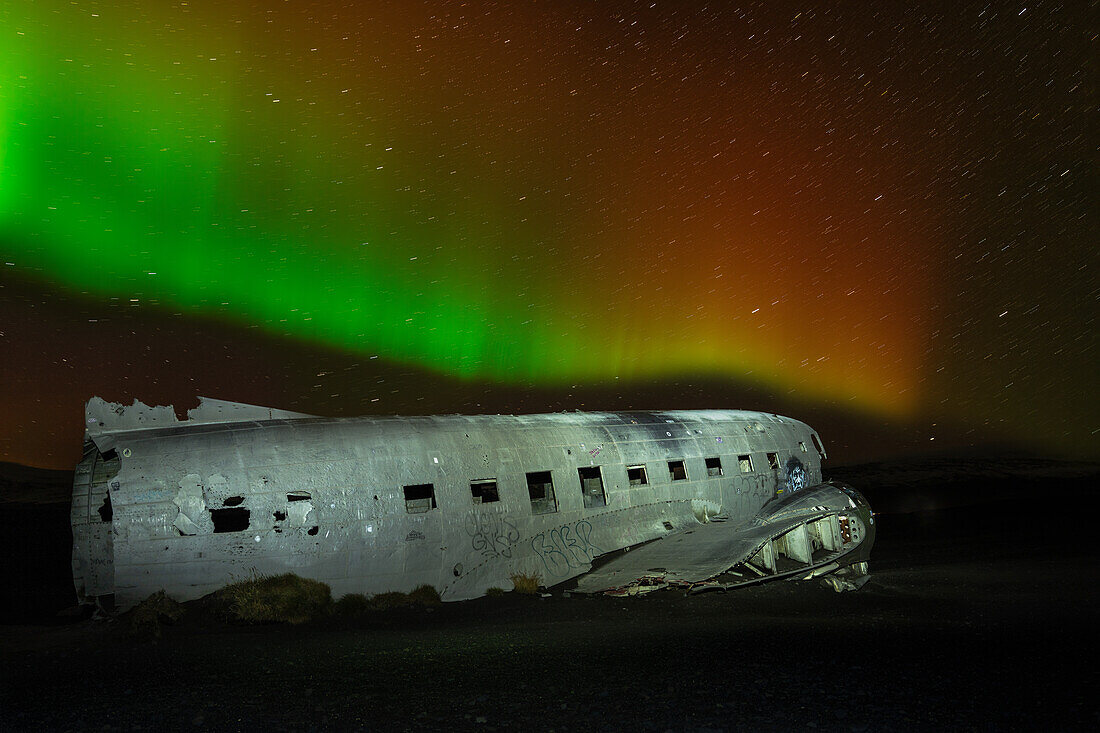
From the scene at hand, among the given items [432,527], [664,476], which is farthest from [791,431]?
[432,527]

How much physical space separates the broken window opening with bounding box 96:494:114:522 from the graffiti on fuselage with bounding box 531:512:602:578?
9.17m

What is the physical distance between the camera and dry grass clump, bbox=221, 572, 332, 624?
47.7ft

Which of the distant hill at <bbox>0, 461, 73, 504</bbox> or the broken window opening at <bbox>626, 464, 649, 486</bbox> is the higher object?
the distant hill at <bbox>0, 461, 73, 504</bbox>

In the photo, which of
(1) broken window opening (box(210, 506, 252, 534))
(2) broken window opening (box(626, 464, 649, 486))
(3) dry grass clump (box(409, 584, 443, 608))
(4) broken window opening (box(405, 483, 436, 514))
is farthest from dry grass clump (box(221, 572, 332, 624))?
(2) broken window opening (box(626, 464, 649, 486))

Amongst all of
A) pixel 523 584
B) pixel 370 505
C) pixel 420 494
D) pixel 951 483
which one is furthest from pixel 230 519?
pixel 951 483

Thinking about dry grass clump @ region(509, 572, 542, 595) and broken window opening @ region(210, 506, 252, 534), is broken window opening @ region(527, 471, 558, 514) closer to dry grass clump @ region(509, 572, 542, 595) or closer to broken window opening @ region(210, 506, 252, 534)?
dry grass clump @ region(509, 572, 542, 595)

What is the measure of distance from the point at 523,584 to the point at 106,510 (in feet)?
29.8

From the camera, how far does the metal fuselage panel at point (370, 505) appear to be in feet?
48.0

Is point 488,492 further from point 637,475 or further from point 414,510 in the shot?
point 637,475

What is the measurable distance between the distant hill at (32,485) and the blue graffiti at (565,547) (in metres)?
85.8

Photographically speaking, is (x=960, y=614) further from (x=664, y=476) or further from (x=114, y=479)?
(x=114, y=479)

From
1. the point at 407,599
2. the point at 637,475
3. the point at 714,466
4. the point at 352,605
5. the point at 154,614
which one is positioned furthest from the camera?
the point at 714,466

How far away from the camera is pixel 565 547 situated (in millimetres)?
18312

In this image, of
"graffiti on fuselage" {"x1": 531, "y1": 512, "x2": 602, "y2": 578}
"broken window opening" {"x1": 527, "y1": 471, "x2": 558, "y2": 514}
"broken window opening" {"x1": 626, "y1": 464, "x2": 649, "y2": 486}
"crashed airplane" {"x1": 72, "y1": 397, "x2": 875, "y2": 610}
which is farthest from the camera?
"broken window opening" {"x1": 626, "y1": 464, "x2": 649, "y2": 486}
